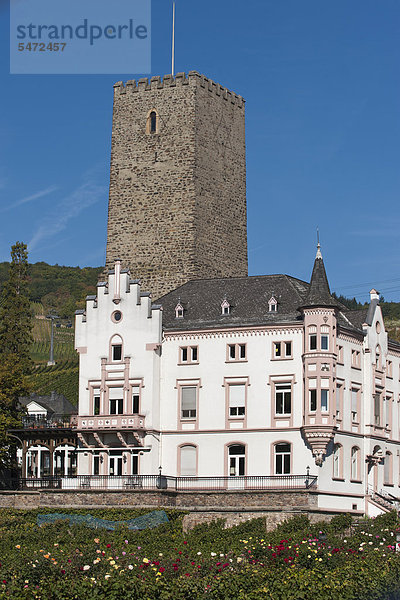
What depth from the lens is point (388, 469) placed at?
72812 mm

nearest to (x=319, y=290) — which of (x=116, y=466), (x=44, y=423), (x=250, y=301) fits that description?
(x=250, y=301)

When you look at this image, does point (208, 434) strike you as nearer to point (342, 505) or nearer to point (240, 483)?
point (240, 483)

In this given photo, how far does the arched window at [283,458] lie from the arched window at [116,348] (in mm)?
11100

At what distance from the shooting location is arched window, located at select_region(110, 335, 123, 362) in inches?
2763

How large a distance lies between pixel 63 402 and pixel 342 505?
42999mm

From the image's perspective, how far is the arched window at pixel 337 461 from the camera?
66.6 metres

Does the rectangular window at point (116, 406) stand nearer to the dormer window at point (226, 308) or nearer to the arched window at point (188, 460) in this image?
the arched window at point (188, 460)

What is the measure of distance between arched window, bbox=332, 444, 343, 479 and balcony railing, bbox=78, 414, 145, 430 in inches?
434

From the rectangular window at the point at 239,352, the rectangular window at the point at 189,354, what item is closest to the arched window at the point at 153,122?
the rectangular window at the point at 189,354

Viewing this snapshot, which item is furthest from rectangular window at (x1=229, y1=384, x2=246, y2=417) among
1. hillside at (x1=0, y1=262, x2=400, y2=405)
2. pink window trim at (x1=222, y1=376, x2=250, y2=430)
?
hillside at (x1=0, y1=262, x2=400, y2=405)

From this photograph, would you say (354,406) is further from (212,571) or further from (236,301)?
(212,571)

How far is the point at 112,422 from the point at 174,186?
67.6ft

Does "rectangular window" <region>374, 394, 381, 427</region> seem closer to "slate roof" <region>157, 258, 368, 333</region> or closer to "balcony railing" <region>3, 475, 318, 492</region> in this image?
"slate roof" <region>157, 258, 368, 333</region>

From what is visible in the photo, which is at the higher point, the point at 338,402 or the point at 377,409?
the point at 338,402
